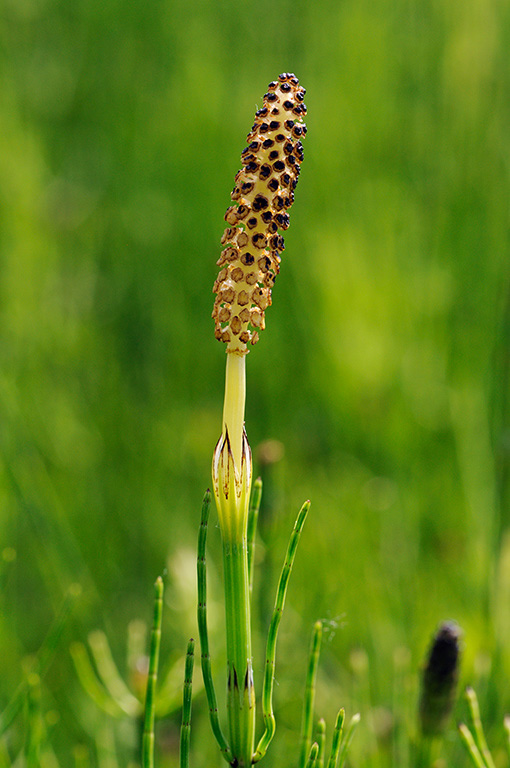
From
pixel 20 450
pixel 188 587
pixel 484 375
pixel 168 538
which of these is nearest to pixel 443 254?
pixel 484 375

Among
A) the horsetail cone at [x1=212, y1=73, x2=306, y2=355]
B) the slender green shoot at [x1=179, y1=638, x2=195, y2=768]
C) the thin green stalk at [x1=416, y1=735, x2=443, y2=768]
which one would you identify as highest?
the horsetail cone at [x1=212, y1=73, x2=306, y2=355]

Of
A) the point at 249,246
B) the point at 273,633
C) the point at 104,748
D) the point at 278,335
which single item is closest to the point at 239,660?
the point at 273,633

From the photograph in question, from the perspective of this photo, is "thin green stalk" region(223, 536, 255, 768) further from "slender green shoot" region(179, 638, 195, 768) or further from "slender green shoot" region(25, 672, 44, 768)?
"slender green shoot" region(25, 672, 44, 768)

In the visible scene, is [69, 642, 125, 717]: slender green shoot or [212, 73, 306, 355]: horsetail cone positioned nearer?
[212, 73, 306, 355]: horsetail cone

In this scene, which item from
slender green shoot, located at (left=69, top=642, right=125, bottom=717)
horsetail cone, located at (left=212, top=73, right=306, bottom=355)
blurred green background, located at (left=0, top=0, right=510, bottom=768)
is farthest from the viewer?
blurred green background, located at (left=0, top=0, right=510, bottom=768)

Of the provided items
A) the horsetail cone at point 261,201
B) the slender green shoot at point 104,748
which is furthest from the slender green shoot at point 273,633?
the slender green shoot at point 104,748

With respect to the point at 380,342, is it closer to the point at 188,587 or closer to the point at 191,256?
the point at 191,256

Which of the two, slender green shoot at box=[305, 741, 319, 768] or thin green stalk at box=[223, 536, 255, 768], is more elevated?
thin green stalk at box=[223, 536, 255, 768]

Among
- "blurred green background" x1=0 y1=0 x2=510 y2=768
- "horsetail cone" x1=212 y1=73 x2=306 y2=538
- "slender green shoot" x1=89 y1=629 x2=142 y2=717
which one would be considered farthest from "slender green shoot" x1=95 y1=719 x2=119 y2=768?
"horsetail cone" x1=212 y1=73 x2=306 y2=538

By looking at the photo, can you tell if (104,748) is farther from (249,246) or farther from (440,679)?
(249,246)
